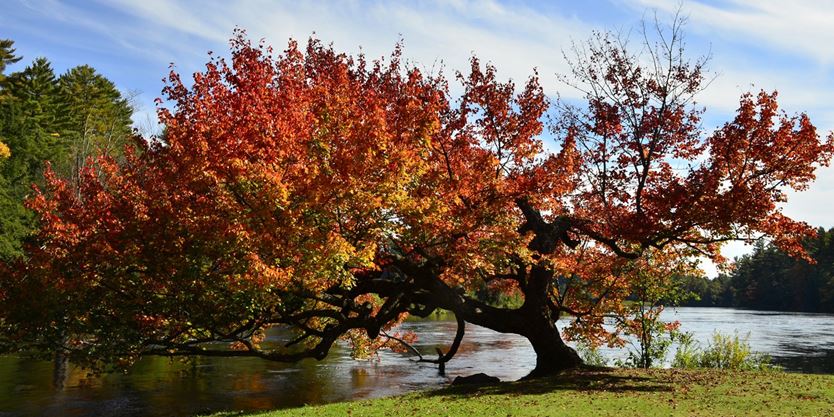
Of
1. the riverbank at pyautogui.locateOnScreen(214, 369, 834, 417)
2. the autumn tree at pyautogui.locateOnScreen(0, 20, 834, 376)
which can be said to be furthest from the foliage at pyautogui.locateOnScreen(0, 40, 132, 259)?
the riverbank at pyautogui.locateOnScreen(214, 369, 834, 417)

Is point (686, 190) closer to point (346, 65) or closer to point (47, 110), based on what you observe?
point (346, 65)

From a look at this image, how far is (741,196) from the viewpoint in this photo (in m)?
18.2

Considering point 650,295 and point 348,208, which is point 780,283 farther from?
point 348,208

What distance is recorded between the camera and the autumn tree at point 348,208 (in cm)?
1501

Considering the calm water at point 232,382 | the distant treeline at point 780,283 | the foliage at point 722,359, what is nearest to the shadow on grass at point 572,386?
the calm water at point 232,382

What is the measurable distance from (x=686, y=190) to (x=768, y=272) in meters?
151

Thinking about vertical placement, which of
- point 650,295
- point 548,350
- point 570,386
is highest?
point 650,295

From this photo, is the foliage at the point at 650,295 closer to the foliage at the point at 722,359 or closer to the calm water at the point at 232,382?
the foliage at the point at 722,359

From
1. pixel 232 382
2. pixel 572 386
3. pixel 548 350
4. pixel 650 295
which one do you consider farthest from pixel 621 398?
pixel 232 382

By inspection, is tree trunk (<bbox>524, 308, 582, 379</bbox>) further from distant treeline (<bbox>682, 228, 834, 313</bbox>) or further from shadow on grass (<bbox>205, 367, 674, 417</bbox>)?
distant treeline (<bbox>682, 228, 834, 313</bbox>)

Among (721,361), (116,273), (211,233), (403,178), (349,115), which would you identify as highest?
(349,115)

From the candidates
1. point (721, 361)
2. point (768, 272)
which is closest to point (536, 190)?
point (721, 361)

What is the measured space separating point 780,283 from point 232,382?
478 ft

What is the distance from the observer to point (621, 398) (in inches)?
651
